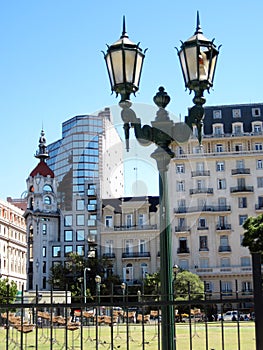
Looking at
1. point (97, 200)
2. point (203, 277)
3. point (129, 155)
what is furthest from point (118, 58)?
point (203, 277)

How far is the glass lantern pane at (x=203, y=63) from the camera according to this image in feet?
23.2

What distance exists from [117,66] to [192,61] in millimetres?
963

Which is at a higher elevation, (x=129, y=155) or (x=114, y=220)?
(x=129, y=155)

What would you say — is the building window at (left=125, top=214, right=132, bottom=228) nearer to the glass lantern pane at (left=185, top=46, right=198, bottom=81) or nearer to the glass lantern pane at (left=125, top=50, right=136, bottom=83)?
the glass lantern pane at (left=125, top=50, right=136, bottom=83)

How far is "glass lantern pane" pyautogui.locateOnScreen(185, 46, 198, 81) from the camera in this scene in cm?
700

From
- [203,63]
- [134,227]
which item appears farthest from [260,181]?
[134,227]

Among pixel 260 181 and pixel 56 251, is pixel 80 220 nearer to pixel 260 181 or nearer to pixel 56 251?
pixel 260 181

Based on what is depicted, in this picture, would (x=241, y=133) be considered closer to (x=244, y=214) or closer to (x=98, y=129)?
(x=244, y=214)

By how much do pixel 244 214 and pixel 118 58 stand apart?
50.2 meters

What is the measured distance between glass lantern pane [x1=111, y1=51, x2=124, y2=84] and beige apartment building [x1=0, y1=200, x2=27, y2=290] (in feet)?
215

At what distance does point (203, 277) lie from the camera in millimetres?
54281

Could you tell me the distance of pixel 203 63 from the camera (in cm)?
711

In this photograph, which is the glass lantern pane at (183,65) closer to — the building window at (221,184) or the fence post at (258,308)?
the fence post at (258,308)

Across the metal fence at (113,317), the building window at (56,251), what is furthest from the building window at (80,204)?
the building window at (56,251)
